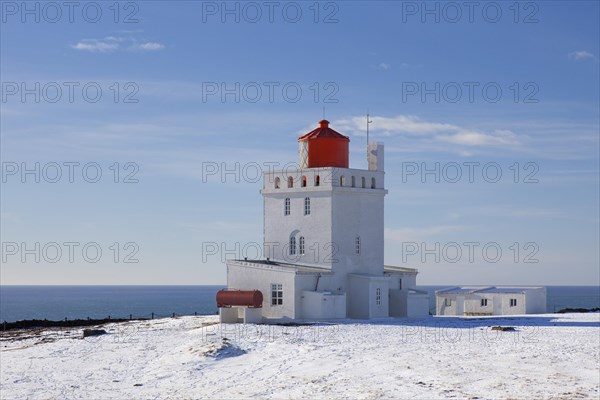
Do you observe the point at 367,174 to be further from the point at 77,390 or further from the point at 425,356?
the point at 77,390

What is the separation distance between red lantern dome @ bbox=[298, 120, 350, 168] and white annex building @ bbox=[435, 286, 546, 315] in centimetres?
1569

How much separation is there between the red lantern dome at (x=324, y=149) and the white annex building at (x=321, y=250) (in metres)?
0.06

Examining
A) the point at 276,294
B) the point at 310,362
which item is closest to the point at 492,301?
the point at 276,294

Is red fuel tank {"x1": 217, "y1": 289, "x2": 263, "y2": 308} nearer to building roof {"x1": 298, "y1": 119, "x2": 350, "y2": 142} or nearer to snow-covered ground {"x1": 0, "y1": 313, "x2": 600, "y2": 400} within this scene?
snow-covered ground {"x1": 0, "y1": 313, "x2": 600, "y2": 400}

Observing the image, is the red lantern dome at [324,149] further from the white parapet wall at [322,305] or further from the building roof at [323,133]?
the white parapet wall at [322,305]

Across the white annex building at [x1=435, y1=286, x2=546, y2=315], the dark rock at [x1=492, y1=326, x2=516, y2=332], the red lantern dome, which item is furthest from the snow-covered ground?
the white annex building at [x1=435, y1=286, x2=546, y2=315]

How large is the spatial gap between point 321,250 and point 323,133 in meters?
6.83

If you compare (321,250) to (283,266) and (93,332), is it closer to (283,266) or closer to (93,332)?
(283,266)

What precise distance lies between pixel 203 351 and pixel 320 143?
691 inches

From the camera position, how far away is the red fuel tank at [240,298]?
140ft

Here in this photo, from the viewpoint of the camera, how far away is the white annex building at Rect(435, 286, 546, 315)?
5566cm

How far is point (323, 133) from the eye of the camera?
47719mm

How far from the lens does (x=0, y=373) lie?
3195 centimetres

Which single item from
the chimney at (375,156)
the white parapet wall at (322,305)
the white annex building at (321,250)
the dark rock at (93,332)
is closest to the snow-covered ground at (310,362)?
Result: the dark rock at (93,332)
